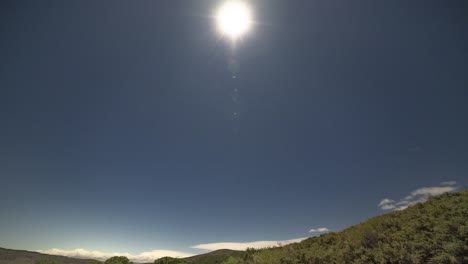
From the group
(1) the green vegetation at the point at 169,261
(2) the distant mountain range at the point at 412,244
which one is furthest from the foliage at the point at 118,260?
(2) the distant mountain range at the point at 412,244

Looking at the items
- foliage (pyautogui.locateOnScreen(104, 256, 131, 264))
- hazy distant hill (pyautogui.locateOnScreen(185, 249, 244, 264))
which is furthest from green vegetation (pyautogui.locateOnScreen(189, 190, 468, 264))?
foliage (pyautogui.locateOnScreen(104, 256, 131, 264))

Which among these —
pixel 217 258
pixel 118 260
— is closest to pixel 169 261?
pixel 217 258

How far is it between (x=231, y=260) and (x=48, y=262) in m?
27.2

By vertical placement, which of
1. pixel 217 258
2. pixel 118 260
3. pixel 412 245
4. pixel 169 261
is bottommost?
pixel 118 260

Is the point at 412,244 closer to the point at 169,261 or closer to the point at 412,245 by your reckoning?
the point at 412,245

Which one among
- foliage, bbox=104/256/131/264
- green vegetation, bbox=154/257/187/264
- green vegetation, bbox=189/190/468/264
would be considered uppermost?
green vegetation, bbox=189/190/468/264

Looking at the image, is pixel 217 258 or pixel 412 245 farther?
pixel 217 258

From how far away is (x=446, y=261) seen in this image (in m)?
6.38

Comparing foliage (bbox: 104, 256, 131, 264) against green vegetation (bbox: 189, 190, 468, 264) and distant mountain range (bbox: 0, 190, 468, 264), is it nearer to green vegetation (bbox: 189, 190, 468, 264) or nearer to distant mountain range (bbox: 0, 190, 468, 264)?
distant mountain range (bbox: 0, 190, 468, 264)

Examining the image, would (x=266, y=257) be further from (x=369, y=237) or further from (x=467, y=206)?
(x=467, y=206)

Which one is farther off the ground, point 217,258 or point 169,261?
point 217,258

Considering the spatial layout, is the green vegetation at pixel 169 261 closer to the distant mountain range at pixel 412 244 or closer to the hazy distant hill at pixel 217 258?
the hazy distant hill at pixel 217 258

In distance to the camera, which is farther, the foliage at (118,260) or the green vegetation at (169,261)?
the foliage at (118,260)

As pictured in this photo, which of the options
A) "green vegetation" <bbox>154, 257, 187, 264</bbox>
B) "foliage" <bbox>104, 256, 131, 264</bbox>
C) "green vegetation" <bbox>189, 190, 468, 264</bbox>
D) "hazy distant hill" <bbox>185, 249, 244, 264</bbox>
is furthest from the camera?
"foliage" <bbox>104, 256, 131, 264</bbox>
